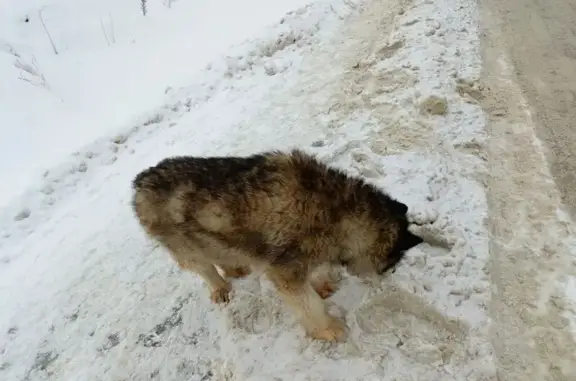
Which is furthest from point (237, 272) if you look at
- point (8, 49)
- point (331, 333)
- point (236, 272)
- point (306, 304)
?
point (8, 49)

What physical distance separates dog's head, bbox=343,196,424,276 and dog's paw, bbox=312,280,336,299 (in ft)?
1.47

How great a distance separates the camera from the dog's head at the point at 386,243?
371 centimetres

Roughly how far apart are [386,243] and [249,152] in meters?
2.74

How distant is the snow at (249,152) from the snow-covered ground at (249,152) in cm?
2

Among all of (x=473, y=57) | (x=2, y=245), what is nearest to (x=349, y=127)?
(x=473, y=57)

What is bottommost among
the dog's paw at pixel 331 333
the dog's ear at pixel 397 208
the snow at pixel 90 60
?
the snow at pixel 90 60

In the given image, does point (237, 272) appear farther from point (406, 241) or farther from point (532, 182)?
point (532, 182)

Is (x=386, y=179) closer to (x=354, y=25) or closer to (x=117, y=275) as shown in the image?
(x=117, y=275)

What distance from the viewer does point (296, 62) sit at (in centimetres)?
754

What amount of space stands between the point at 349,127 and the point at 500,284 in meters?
2.61

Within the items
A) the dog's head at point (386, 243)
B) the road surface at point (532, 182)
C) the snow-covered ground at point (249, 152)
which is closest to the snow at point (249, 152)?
the snow-covered ground at point (249, 152)

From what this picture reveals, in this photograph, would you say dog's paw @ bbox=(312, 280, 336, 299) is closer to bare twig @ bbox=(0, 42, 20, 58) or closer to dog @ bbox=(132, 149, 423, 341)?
dog @ bbox=(132, 149, 423, 341)

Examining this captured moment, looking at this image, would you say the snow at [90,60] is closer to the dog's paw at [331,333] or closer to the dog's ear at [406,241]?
the dog's paw at [331,333]

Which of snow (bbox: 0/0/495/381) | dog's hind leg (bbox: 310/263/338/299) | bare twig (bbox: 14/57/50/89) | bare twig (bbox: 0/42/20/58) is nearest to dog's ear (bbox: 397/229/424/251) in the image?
snow (bbox: 0/0/495/381)
